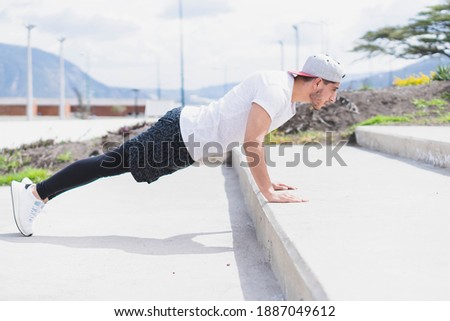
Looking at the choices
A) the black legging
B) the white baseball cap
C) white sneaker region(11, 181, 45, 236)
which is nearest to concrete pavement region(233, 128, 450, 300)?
the white baseball cap

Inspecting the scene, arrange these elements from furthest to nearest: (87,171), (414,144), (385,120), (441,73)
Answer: (441,73)
(385,120)
(414,144)
(87,171)

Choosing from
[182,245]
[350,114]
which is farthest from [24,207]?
[350,114]

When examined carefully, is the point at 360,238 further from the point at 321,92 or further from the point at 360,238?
the point at 321,92

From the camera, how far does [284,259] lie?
10.6 ft

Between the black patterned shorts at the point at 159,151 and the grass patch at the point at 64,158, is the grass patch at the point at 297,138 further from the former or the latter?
the black patterned shorts at the point at 159,151

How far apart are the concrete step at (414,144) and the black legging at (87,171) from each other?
3.53 metres

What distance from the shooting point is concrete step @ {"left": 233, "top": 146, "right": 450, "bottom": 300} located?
2570 millimetres

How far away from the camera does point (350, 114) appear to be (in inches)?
577

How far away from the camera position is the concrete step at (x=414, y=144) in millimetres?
6973

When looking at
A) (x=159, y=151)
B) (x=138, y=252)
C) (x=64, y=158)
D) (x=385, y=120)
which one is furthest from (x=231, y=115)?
(x=385, y=120)

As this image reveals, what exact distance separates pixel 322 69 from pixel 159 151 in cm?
112

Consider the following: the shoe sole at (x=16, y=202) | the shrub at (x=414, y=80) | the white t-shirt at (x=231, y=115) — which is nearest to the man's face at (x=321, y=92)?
the white t-shirt at (x=231, y=115)

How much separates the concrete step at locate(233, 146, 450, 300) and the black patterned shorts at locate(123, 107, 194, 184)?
0.61 m

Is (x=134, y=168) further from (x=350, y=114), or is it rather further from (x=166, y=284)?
(x=350, y=114)
